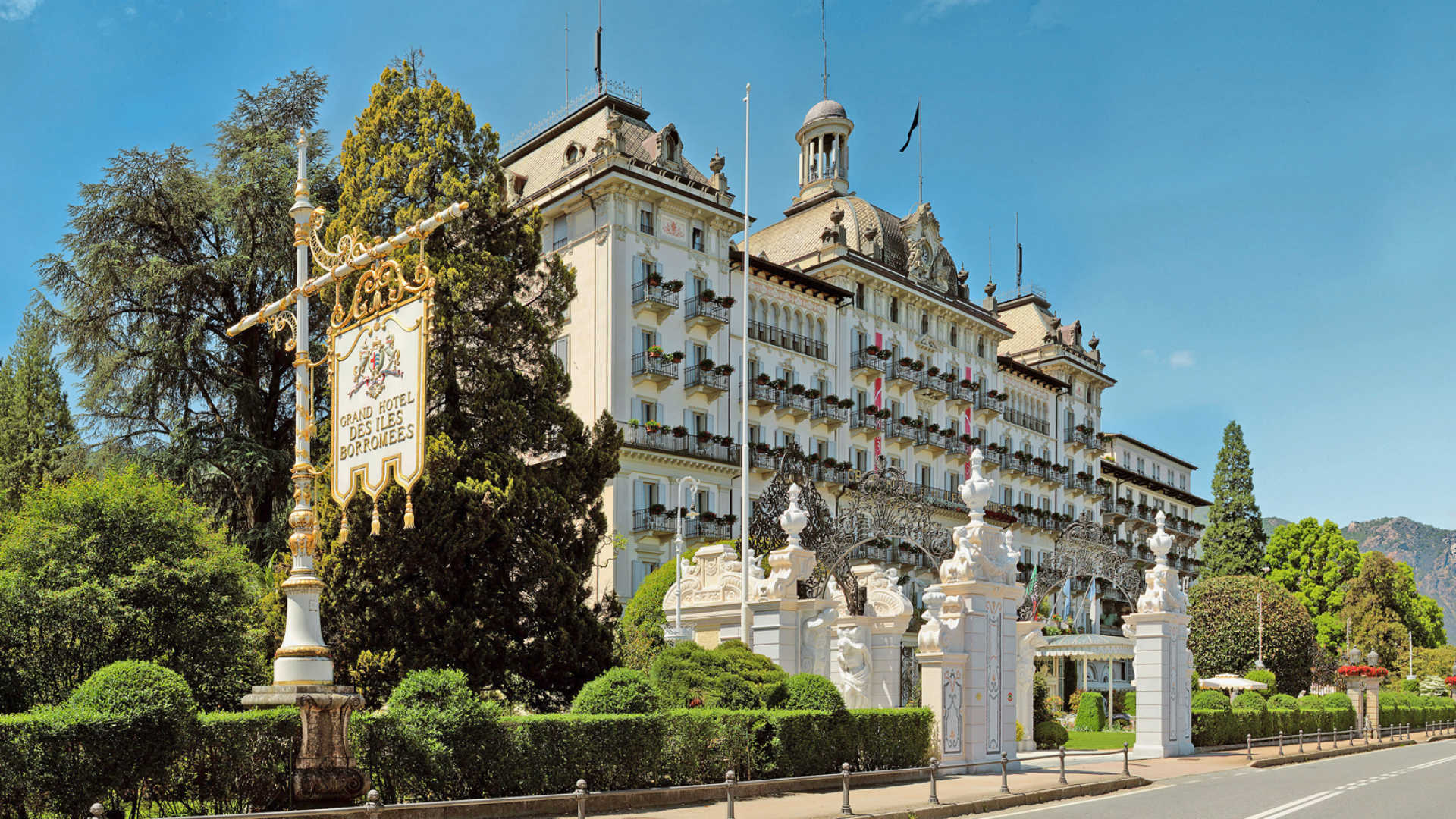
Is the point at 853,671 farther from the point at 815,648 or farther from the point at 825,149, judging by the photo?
the point at 825,149

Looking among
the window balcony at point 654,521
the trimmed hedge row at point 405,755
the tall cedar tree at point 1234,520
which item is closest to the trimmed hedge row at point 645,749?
the trimmed hedge row at point 405,755

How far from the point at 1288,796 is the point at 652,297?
30.3 metres

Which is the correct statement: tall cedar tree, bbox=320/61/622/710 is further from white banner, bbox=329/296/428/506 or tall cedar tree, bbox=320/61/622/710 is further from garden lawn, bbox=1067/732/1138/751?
garden lawn, bbox=1067/732/1138/751

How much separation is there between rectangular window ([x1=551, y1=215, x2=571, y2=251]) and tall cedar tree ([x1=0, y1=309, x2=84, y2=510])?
18.3 metres

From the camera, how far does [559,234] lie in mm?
48156

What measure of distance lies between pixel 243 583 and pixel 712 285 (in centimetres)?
3250

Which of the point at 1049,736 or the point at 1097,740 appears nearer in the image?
the point at 1049,736

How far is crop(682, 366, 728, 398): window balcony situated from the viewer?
48781 millimetres

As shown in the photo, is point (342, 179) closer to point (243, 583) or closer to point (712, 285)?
point (243, 583)

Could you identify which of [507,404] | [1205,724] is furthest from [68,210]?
[1205,724]

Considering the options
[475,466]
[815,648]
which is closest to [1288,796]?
[815,648]

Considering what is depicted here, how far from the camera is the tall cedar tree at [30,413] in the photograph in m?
42.4

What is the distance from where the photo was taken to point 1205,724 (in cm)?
3453

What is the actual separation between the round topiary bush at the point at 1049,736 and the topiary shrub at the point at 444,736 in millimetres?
20279
